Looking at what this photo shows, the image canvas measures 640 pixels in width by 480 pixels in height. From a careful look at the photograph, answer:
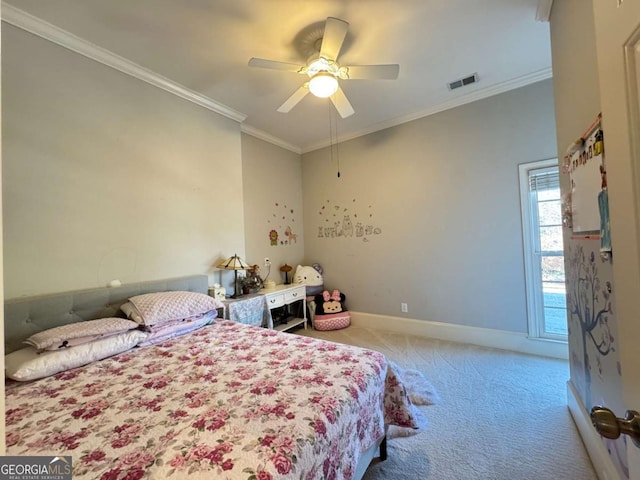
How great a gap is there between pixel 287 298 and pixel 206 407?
90.3 inches

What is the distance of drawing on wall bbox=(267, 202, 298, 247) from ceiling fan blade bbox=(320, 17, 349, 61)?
228 cm

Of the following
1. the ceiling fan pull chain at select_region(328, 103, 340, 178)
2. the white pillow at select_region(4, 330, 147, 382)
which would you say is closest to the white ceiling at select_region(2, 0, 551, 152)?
the ceiling fan pull chain at select_region(328, 103, 340, 178)

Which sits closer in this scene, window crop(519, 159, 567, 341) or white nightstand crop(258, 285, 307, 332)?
window crop(519, 159, 567, 341)

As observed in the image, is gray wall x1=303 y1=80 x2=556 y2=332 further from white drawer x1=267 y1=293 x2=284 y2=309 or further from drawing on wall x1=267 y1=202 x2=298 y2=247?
white drawer x1=267 y1=293 x2=284 y2=309

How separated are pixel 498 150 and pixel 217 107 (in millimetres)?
3074

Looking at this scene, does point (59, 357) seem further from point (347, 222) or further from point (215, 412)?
point (347, 222)

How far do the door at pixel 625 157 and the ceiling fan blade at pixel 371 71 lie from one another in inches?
58.6

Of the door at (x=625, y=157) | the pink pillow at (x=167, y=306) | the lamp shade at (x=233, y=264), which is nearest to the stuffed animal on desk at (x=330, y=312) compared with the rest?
the lamp shade at (x=233, y=264)

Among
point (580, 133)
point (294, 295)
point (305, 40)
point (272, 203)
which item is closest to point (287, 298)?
point (294, 295)

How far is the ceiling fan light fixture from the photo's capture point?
2043 mm

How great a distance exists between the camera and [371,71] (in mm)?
2070

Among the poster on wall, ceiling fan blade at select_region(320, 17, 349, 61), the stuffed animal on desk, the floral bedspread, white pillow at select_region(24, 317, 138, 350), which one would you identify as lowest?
the stuffed animal on desk

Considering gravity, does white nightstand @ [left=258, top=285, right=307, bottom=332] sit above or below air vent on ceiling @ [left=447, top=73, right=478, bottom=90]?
below

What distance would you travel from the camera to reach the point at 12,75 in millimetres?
1833
